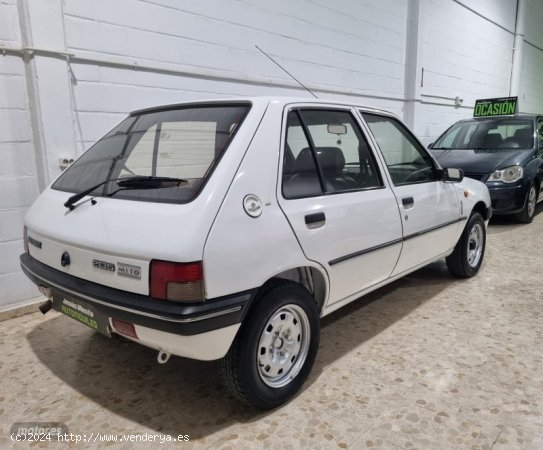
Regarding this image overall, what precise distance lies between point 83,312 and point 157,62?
9.88 ft

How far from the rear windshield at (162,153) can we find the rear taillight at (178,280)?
319 millimetres

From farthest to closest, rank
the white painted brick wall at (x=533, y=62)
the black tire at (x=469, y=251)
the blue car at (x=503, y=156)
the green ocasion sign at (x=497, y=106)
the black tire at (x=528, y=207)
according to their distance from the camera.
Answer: the white painted brick wall at (x=533, y=62) → the green ocasion sign at (x=497, y=106) → the black tire at (x=528, y=207) → the blue car at (x=503, y=156) → the black tire at (x=469, y=251)

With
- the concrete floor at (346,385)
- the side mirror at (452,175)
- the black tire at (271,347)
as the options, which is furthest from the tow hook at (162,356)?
the side mirror at (452,175)

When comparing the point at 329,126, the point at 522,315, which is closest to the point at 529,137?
the point at 522,315

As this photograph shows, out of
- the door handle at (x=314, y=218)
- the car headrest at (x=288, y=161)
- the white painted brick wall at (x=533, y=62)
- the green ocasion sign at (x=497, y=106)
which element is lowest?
the door handle at (x=314, y=218)

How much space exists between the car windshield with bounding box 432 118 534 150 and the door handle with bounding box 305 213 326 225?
5.70 meters

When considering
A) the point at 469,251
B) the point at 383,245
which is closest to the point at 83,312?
the point at 383,245

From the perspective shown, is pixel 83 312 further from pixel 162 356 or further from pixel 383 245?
pixel 383 245

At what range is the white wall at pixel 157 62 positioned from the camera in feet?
11.5

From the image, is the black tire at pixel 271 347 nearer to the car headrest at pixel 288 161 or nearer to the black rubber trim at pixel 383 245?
the black rubber trim at pixel 383 245

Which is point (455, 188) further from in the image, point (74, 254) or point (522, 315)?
point (74, 254)

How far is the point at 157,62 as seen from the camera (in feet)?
14.3

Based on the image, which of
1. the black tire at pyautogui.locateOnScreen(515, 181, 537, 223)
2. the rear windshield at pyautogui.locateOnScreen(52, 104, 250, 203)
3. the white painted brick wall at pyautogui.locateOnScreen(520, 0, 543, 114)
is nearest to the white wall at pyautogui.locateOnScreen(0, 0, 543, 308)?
the rear windshield at pyautogui.locateOnScreen(52, 104, 250, 203)

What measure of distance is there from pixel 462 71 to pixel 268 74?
7298mm
